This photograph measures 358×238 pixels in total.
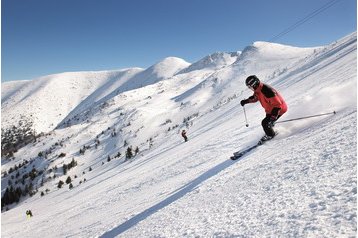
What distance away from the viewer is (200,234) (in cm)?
534

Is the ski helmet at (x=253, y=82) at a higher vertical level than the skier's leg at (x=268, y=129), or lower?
higher

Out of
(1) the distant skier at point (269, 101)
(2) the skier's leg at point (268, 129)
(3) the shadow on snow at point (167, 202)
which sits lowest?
(3) the shadow on snow at point (167, 202)

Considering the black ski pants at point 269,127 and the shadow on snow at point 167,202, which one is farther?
the black ski pants at point 269,127

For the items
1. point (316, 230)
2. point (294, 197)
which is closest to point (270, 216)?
point (294, 197)

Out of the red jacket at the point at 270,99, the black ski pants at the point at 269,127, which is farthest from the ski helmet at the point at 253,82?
the black ski pants at the point at 269,127

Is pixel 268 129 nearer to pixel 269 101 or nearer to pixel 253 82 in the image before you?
pixel 269 101

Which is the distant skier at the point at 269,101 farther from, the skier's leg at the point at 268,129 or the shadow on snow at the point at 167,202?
the shadow on snow at the point at 167,202

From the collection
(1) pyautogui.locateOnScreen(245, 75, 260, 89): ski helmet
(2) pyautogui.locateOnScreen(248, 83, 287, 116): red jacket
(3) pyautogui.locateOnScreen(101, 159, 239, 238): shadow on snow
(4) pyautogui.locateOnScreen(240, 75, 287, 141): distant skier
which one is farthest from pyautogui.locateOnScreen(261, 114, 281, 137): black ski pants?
(3) pyautogui.locateOnScreen(101, 159, 239, 238): shadow on snow

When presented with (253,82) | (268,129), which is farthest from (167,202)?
(253,82)

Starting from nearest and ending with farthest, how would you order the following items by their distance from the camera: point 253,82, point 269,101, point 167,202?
point 167,202
point 253,82
point 269,101

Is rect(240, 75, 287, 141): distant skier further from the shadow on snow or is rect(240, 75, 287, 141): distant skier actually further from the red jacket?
the shadow on snow

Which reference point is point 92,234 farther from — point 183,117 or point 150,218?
point 183,117

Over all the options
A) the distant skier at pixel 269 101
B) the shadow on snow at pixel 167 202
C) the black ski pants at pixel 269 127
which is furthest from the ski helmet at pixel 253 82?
the shadow on snow at pixel 167 202

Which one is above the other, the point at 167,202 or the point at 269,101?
the point at 269,101
